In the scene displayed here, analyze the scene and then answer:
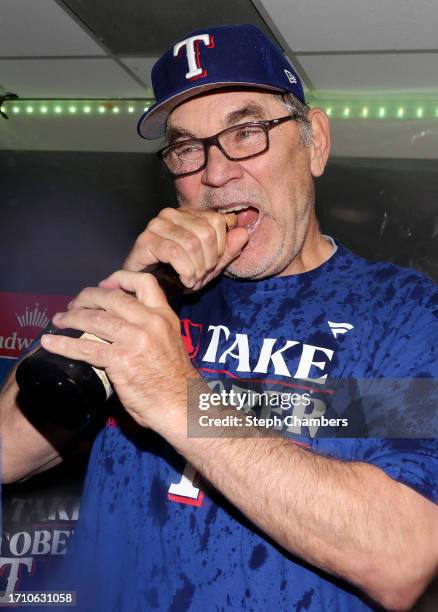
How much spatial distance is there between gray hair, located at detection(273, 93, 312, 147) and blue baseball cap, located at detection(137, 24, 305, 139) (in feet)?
0.06

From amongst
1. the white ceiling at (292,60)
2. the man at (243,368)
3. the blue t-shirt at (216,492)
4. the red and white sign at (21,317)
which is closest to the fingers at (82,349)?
the man at (243,368)

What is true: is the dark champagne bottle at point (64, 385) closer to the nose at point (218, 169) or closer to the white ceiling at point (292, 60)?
the nose at point (218, 169)

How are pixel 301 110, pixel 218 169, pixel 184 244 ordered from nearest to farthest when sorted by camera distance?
pixel 184 244, pixel 218 169, pixel 301 110

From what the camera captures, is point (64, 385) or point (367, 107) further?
point (367, 107)

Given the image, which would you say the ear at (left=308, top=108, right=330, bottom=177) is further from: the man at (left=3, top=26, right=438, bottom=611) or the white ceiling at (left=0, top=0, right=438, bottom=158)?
the white ceiling at (left=0, top=0, right=438, bottom=158)

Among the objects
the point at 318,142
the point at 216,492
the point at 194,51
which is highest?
the point at 194,51

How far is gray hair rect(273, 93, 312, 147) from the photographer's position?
1.62 meters

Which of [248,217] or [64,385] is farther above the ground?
[248,217]

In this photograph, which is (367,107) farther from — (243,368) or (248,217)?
(243,368)

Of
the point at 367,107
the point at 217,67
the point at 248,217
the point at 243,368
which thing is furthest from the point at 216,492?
the point at 367,107

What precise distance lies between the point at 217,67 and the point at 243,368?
0.73m

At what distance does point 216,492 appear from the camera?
4.09ft

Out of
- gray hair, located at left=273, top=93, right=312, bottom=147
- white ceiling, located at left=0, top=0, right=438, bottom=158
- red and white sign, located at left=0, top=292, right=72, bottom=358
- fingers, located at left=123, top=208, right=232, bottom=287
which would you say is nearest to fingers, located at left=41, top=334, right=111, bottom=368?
fingers, located at left=123, top=208, right=232, bottom=287

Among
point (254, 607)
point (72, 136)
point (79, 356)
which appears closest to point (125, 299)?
point (79, 356)
